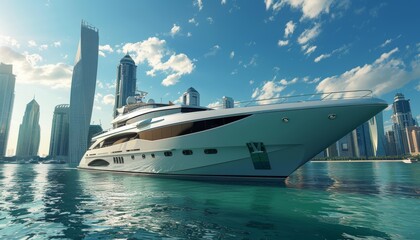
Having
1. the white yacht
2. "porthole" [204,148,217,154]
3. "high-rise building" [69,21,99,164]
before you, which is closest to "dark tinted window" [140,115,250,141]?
the white yacht

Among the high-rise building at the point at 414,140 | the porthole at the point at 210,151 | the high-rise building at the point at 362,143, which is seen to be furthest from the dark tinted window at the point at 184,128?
the high-rise building at the point at 414,140

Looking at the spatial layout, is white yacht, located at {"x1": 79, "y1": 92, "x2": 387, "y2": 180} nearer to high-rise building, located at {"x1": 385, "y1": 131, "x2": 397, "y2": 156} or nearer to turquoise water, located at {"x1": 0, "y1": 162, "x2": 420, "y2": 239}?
turquoise water, located at {"x1": 0, "y1": 162, "x2": 420, "y2": 239}

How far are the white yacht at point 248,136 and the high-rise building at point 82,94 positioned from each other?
94.2m

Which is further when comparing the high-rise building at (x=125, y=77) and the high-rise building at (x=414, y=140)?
the high-rise building at (x=125, y=77)

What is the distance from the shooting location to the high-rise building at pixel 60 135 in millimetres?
157625

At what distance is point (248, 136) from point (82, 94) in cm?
10085

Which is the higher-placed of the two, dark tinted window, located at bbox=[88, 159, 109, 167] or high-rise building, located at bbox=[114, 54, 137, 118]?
high-rise building, located at bbox=[114, 54, 137, 118]

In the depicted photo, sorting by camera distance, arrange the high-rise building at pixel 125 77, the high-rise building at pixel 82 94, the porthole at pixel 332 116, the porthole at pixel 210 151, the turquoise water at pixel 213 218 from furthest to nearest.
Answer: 1. the high-rise building at pixel 125 77
2. the high-rise building at pixel 82 94
3. the porthole at pixel 210 151
4. the porthole at pixel 332 116
5. the turquoise water at pixel 213 218

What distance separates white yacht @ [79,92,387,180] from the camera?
482 inches

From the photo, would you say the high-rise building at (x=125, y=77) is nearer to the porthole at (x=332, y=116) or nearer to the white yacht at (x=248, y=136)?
the white yacht at (x=248, y=136)

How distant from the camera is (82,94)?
318 ft

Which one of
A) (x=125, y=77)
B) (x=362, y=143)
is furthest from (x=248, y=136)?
(x=125, y=77)

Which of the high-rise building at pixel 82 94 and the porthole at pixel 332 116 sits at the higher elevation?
the high-rise building at pixel 82 94

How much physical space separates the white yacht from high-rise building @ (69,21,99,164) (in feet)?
309
